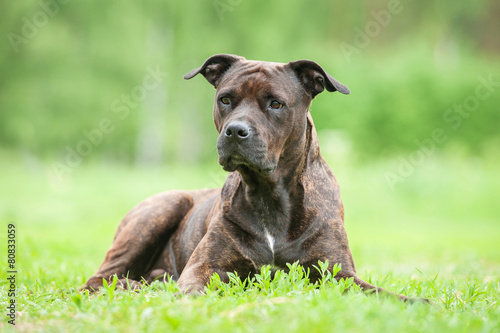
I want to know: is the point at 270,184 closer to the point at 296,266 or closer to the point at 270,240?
the point at 270,240

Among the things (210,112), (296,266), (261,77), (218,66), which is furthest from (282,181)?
(210,112)

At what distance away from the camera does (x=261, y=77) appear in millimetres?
4332

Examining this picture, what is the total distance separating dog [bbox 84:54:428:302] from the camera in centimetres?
412

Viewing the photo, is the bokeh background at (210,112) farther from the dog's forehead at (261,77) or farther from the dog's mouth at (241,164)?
the dog's forehead at (261,77)

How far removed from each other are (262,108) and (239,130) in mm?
394

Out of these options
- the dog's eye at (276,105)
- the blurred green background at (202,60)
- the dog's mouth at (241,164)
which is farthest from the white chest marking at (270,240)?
the blurred green background at (202,60)

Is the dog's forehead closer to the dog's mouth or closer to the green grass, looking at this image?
the dog's mouth

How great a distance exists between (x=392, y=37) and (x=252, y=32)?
42.4 ft

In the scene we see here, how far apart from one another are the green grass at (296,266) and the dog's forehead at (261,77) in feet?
4.71

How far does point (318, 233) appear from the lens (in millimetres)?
4285

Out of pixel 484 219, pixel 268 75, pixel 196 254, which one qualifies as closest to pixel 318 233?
pixel 196 254

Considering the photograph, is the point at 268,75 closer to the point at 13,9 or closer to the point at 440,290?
the point at 440,290

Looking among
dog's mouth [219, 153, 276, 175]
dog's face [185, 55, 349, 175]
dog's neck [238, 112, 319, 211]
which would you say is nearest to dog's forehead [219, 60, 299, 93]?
dog's face [185, 55, 349, 175]

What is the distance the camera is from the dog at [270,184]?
412 centimetres
